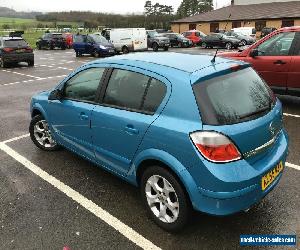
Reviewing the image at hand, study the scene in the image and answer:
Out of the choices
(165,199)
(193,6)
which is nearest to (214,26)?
(193,6)

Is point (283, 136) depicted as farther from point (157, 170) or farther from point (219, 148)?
point (157, 170)

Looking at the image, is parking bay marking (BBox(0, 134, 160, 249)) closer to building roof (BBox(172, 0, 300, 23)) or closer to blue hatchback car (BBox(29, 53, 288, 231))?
blue hatchback car (BBox(29, 53, 288, 231))

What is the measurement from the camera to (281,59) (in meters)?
7.66

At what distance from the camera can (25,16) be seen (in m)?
126

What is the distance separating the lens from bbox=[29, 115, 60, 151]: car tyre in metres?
5.71

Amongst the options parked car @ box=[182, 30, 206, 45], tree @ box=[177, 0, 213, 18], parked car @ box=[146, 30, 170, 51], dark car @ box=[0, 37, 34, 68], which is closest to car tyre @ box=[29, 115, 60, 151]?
dark car @ box=[0, 37, 34, 68]

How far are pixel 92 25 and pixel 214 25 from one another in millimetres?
32870

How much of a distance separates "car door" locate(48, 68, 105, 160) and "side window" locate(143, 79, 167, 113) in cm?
90

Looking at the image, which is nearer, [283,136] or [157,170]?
[157,170]

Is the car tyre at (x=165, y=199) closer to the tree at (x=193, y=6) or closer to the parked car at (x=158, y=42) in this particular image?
the parked car at (x=158, y=42)

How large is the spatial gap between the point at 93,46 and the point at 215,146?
70.6ft

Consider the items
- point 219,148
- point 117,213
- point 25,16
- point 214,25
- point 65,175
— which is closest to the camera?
point 219,148

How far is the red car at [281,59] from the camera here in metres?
7.48

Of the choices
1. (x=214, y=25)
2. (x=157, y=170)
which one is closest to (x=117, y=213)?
(x=157, y=170)
